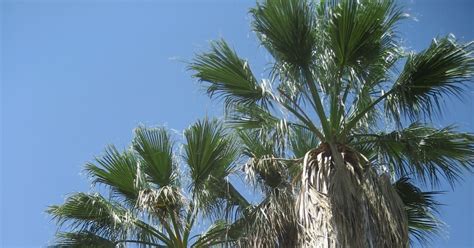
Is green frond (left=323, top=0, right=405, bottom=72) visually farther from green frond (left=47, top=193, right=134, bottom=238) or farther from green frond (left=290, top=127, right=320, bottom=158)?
green frond (left=47, top=193, right=134, bottom=238)

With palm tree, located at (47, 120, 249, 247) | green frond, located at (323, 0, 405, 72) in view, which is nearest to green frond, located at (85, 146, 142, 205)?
palm tree, located at (47, 120, 249, 247)

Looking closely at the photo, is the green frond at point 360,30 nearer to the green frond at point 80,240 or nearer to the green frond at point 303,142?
the green frond at point 303,142

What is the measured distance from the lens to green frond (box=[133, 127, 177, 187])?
30.3ft

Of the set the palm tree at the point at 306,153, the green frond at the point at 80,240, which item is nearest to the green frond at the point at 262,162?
the palm tree at the point at 306,153

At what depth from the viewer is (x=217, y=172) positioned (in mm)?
9109

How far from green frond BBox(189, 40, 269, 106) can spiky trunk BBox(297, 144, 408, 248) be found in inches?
47.7

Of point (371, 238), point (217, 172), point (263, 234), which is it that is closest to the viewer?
point (371, 238)

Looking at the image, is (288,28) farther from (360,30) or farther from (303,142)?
(303,142)

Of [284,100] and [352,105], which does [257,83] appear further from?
[352,105]

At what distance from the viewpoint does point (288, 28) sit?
27.3 feet

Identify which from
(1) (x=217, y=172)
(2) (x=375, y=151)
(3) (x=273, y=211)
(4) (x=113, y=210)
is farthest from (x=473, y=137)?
(4) (x=113, y=210)

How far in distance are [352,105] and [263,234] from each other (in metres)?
1.97

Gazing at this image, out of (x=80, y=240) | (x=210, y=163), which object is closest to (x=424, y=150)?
(x=210, y=163)

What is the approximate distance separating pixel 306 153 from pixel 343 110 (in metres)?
0.81
